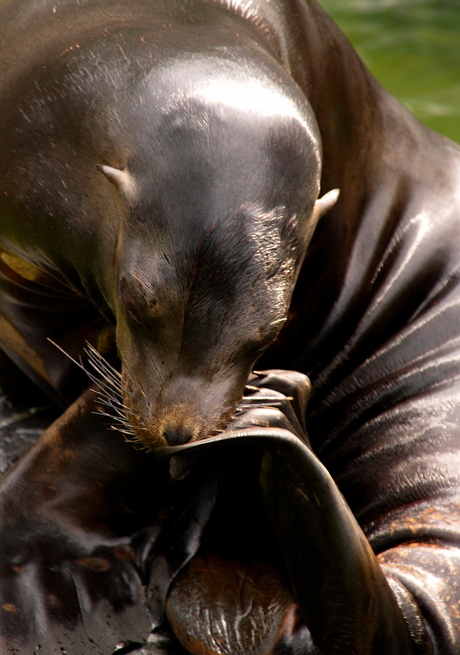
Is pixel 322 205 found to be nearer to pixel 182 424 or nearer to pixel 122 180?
pixel 122 180

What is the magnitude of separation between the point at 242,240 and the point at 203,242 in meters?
0.10

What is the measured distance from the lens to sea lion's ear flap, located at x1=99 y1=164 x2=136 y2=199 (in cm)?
318

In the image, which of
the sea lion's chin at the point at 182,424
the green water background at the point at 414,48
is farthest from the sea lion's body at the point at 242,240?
the green water background at the point at 414,48

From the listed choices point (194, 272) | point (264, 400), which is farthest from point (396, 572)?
point (194, 272)

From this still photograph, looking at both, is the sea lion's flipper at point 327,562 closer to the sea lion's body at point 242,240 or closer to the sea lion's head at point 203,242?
the sea lion's body at point 242,240

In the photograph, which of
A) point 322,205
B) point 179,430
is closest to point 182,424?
point 179,430

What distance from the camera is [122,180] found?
319cm

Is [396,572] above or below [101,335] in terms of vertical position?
below

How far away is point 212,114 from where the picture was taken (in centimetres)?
322

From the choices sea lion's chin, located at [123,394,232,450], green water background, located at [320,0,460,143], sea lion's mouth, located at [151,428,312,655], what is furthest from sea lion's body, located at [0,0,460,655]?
green water background, located at [320,0,460,143]

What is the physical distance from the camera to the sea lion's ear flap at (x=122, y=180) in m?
3.18

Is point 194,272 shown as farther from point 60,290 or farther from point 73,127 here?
point 60,290

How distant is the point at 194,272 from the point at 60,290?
3.39ft

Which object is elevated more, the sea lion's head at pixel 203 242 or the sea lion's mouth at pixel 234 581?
the sea lion's head at pixel 203 242
